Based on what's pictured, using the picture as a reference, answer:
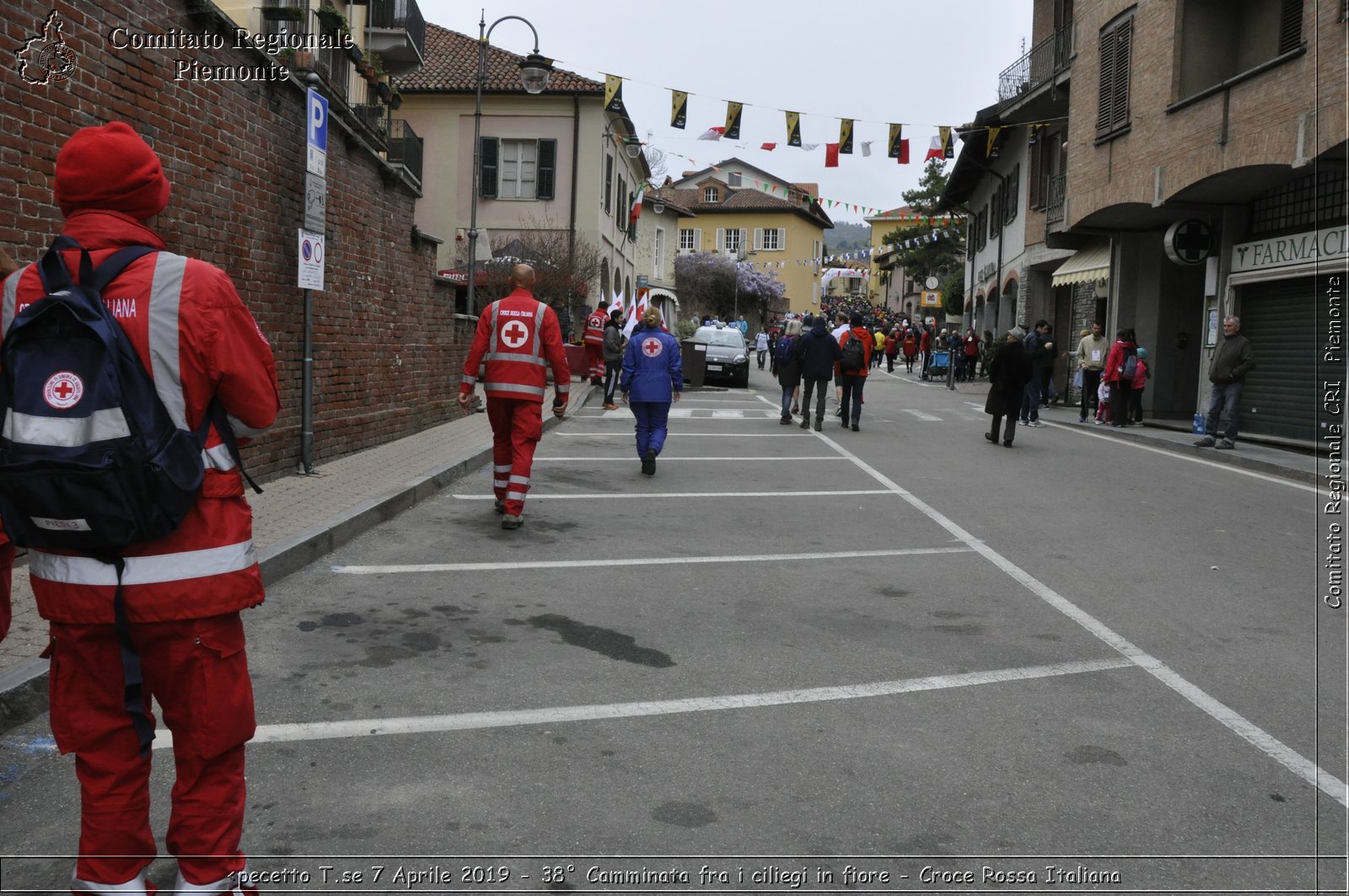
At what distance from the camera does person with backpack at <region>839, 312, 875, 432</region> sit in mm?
18344

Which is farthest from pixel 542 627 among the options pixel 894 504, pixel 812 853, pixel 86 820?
pixel 894 504

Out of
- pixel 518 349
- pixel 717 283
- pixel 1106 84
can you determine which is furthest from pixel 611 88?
pixel 717 283

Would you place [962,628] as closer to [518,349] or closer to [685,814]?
[685,814]

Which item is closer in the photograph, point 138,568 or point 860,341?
point 138,568

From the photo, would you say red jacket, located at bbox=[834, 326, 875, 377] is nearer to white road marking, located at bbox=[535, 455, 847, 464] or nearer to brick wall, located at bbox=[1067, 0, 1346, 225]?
white road marking, located at bbox=[535, 455, 847, 464]

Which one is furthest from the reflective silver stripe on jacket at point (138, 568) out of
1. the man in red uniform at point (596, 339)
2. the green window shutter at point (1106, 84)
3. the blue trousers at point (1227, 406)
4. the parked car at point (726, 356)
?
the parked car at point (726, 356)

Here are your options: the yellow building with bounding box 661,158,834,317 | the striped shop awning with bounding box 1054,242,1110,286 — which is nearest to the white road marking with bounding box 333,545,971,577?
the striped shop awning with bounding box 1054,242,1110,286

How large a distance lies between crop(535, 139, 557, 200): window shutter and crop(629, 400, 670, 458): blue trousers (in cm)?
2462

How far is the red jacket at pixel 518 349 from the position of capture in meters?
8.98

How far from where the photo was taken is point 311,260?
10.1 meters

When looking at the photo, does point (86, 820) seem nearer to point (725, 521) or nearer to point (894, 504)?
point (725, 521)

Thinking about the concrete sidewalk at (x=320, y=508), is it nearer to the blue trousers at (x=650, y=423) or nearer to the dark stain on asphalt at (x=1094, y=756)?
the blue trousers at (x=650, y=423)

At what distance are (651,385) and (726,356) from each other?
1933 cm

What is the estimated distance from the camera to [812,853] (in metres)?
3.39
